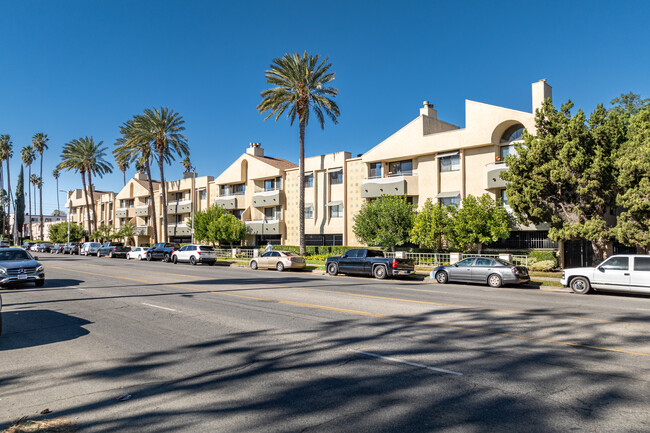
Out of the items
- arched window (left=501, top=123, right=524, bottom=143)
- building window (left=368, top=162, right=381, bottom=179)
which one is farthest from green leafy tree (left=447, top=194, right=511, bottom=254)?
building window (left=368, top=162, right=381, bottom=179)

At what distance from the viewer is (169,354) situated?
24.2 feet

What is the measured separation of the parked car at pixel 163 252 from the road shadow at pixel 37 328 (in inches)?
1114

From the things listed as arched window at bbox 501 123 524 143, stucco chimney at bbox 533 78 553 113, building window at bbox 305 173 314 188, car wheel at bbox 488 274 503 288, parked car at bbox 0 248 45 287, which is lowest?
car wheel at bbox 488 274 503 288

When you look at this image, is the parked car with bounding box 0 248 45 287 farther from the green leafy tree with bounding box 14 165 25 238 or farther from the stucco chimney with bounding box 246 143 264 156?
the green leafy tree with bounding box 14 165 25 238

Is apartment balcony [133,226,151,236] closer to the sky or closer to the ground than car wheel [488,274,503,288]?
closer to the sky

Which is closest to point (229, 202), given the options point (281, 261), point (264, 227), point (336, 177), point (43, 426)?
point (264, 227)

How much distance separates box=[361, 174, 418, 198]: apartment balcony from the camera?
34.4 metres

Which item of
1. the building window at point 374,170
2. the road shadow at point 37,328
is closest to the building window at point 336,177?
the building window at point 374,170

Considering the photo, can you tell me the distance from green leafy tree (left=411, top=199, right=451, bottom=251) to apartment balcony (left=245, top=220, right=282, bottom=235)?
60.5 ft

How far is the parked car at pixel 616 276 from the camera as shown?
16.3 metres

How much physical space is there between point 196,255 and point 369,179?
50.9ft

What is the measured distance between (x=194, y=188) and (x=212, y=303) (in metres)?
45.1

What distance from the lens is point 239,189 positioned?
52375 mm

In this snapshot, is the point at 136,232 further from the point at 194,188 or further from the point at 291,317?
the point at 291,317
